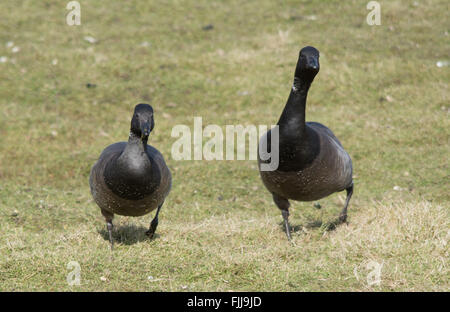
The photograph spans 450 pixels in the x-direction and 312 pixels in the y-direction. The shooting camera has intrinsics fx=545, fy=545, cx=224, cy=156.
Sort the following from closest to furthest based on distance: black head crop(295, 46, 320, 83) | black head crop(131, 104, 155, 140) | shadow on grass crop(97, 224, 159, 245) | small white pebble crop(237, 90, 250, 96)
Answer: black head crop(131, 104, 155, 140)
black head crop(295, 46, 320, 83)
shadow on grass crop(97, 224, 159, 245)
small white pebble crop(237, 90, 250, 96)

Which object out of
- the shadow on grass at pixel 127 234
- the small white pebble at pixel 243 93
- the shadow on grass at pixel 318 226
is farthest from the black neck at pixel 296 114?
the small white pebble at pixel 243 93

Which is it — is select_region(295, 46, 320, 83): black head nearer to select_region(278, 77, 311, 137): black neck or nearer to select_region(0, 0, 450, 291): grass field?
select_region(278, 77, 311, 137): black neck

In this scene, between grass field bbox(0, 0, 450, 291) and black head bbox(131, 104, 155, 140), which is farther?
grass field bbox(0, 0, 450, 291)

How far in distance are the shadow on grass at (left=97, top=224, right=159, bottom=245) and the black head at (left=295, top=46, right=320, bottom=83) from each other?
3058 millimetres

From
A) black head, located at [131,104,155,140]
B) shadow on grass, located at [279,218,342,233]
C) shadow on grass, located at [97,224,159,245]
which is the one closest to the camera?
black head, located at [131,104,155,140]

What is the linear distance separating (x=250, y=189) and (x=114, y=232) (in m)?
3.77

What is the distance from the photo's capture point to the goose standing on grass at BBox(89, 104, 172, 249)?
21.2 ft

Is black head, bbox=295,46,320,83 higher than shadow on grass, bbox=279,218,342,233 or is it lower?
higher

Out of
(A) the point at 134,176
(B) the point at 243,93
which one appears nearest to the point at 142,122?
(A) the point at 134,176

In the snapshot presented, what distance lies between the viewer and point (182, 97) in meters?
15.0

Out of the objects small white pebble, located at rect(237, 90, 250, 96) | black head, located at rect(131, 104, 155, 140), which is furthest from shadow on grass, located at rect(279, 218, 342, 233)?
small white pebble, located at rect(237, 90, 250, 96)

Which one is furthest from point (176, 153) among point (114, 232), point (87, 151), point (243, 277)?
point (243, 277)

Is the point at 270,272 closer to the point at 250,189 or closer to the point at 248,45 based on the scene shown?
the point at 250,189

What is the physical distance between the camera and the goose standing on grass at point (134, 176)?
6.47 meters
